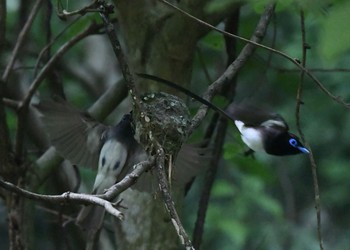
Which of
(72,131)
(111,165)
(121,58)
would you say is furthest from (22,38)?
(121,58)

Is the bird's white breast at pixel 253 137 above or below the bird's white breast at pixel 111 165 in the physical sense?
above

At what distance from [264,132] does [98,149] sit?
887 mm

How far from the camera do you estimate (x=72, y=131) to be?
2.79 m

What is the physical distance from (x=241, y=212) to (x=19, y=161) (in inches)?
102

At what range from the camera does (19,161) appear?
2.72 meters

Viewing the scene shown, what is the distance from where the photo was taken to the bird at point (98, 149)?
2535 mm

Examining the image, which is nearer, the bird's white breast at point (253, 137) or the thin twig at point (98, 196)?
the thin twig at point (98, 196)

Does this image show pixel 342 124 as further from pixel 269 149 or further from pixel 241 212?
pixel 269 149

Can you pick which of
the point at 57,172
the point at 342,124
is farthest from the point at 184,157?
the point at 342,124

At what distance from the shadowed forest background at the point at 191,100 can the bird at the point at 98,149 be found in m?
0.10

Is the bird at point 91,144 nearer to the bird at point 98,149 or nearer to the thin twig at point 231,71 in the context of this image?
the bird at point 98,149

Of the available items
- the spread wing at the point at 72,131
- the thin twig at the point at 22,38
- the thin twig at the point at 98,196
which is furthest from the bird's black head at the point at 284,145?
the thin twig at the point at 22,38

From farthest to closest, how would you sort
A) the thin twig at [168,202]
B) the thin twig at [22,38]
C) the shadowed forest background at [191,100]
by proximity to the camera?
the thin twig at [22,38], the shadowed forest background at [191,100], the thin twig at [168,202]

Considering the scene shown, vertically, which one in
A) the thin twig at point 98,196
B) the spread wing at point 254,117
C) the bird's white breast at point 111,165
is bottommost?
the thin twig at point 98,196
